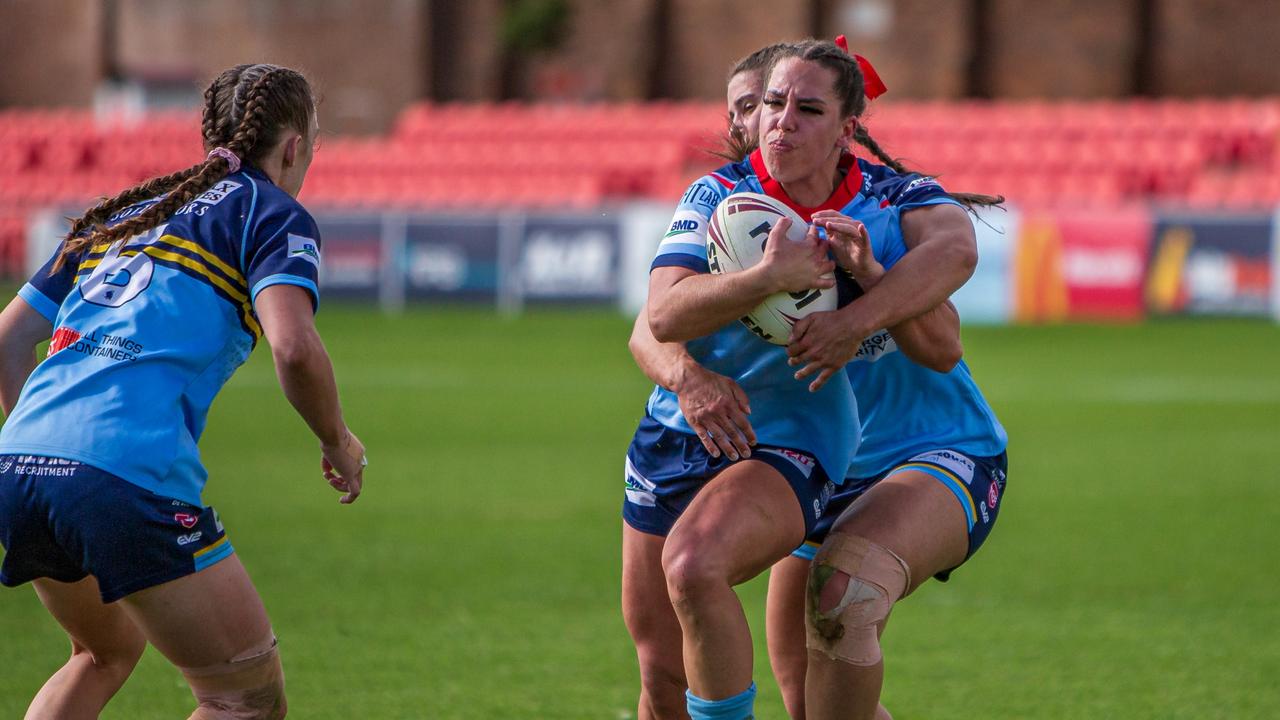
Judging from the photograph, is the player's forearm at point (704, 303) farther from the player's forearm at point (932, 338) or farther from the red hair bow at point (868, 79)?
the red hair bow at point (868, 79)

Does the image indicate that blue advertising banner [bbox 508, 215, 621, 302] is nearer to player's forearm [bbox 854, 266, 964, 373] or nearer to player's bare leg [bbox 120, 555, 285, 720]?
player's forearm [bbox 854, 266, 964, 373]

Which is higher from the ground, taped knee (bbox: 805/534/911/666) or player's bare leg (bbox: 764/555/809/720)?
taped knee (bbox: 805/534/911/666)

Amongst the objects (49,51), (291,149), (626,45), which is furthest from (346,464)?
(49,51)

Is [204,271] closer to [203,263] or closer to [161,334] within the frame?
[203,263]

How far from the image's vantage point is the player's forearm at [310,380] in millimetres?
3559

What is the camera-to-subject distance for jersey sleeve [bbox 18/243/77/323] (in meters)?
3.95

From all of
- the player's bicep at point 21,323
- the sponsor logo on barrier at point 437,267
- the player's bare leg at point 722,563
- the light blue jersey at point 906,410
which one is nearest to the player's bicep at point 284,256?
the player's bicep at point 21,323

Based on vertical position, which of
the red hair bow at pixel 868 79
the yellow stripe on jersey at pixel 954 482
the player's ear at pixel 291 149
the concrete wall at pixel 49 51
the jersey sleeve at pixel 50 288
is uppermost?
the red hair bow at pixel 868 79

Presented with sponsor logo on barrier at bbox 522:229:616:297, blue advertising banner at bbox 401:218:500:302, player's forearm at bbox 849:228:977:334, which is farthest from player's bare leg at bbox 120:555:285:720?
blue advertising banner at bbox 401:218:500:302

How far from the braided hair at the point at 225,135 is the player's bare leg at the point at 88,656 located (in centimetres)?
85

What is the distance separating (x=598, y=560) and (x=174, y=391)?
16.3 feet

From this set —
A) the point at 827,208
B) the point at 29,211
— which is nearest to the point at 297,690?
the point at 827,208

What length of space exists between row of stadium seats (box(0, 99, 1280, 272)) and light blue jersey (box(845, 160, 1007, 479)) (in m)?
19.1

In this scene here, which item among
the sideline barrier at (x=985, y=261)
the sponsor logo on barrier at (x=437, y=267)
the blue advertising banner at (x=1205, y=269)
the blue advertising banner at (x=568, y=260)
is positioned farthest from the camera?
the sponsor logo on barrier at (x=437, y=267)
